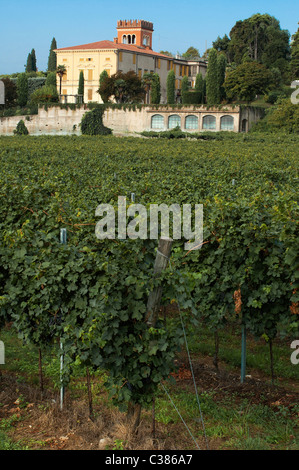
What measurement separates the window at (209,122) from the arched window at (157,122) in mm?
4271

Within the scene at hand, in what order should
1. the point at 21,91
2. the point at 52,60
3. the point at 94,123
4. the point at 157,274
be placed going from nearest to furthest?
the point at 157,274 < the point at 94,123 < the point at 21,91 < the point at 52,60

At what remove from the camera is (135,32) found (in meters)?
84.5

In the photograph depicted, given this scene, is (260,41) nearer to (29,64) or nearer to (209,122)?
(209,122)

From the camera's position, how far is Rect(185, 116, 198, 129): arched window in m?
55.7

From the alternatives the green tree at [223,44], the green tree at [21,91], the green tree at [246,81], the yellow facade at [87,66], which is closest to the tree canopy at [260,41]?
the green tree at [223,44]

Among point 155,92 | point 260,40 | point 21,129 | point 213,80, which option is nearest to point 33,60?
point 260,40

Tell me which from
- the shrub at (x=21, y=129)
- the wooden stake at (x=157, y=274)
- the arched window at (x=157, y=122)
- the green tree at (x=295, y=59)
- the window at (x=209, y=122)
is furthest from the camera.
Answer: the green tree at (x=295, y=59)

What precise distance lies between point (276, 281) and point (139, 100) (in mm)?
57766

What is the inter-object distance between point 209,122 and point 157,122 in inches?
211

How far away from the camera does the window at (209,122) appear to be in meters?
54.6

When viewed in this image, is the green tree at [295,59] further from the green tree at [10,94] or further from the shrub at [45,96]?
the green tree at [10,94]

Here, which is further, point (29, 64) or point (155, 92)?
point (29, 64)
